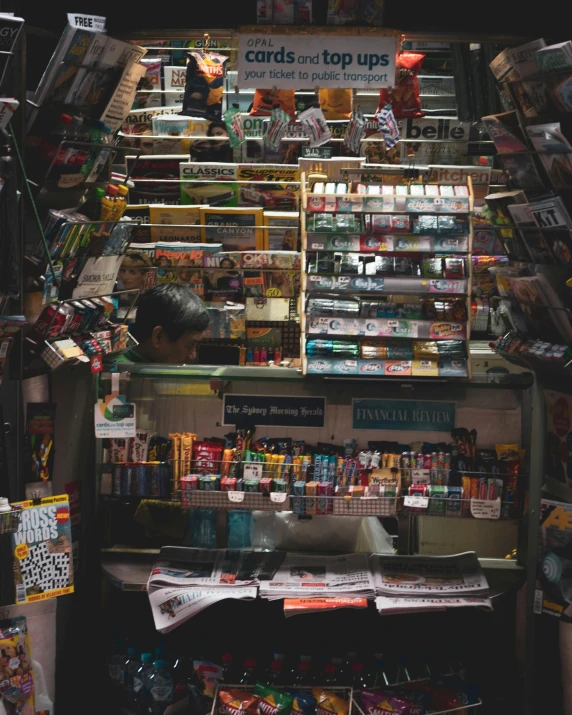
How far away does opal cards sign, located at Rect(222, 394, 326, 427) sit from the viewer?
3465mm

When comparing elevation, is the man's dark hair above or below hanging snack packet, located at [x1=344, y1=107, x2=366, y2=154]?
below

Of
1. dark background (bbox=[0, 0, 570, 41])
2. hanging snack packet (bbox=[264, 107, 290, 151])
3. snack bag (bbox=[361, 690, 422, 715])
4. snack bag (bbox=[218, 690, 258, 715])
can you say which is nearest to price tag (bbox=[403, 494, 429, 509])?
snack bag (bbox=[361, 690, 422, 715])

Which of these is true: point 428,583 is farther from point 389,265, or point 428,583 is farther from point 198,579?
point 389,265

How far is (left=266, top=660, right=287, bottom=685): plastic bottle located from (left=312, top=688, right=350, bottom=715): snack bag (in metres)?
0.16

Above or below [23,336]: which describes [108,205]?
above

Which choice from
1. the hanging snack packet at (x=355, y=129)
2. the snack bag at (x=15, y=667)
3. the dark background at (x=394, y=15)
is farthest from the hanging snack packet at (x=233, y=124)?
the snack bag at (x=15, y=667)

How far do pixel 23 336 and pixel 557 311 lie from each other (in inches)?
72.1

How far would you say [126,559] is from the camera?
3.48m

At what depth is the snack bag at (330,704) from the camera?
10.2 feet

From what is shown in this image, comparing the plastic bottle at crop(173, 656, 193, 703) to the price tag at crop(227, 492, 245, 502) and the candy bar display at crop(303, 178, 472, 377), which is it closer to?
the price tag at crop(227, 492, 245, 502)

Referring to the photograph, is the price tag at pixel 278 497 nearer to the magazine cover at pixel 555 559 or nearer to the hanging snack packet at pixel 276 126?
the magazine cover at pixel 555 559

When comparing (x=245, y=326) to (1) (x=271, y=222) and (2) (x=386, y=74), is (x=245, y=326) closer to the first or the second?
(1) (x=271, y=222)

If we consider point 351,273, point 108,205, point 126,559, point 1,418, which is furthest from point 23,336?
point 351,273

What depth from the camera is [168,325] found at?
407 centimetres
